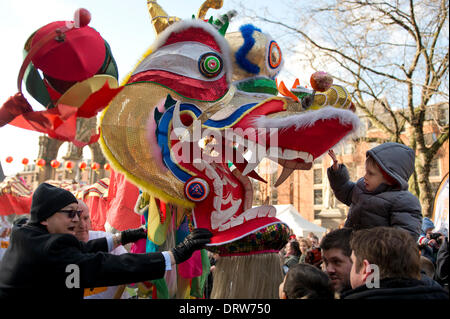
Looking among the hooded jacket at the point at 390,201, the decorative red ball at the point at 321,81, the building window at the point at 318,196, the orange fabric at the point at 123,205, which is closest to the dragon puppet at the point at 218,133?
the decorative red ball at the point at 321,81

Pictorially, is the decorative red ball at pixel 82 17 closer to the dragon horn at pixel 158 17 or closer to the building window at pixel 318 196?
the dragon horn at pixel 158 17

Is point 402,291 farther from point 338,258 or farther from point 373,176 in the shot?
point 373,176

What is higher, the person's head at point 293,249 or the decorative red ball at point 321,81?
the decorative red ball at point 321,81

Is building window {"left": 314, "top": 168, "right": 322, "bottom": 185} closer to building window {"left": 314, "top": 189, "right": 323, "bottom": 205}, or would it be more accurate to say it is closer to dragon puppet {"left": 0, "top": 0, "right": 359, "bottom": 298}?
building window {"left": 314, "top": 189, "right": 323, "bottom": 205}

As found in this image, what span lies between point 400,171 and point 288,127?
689 millimetres

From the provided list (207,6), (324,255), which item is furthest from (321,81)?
(207,6)

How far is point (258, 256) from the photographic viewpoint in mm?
2467

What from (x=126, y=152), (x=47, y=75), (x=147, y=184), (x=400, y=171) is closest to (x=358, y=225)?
(x=400, y=171)

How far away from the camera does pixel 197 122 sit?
8.60 feet

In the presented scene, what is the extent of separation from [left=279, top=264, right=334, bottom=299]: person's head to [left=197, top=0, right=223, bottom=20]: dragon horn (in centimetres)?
216

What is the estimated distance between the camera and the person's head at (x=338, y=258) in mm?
2020

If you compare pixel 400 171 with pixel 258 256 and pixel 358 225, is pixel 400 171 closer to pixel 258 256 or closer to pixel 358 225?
pixel 358 225
